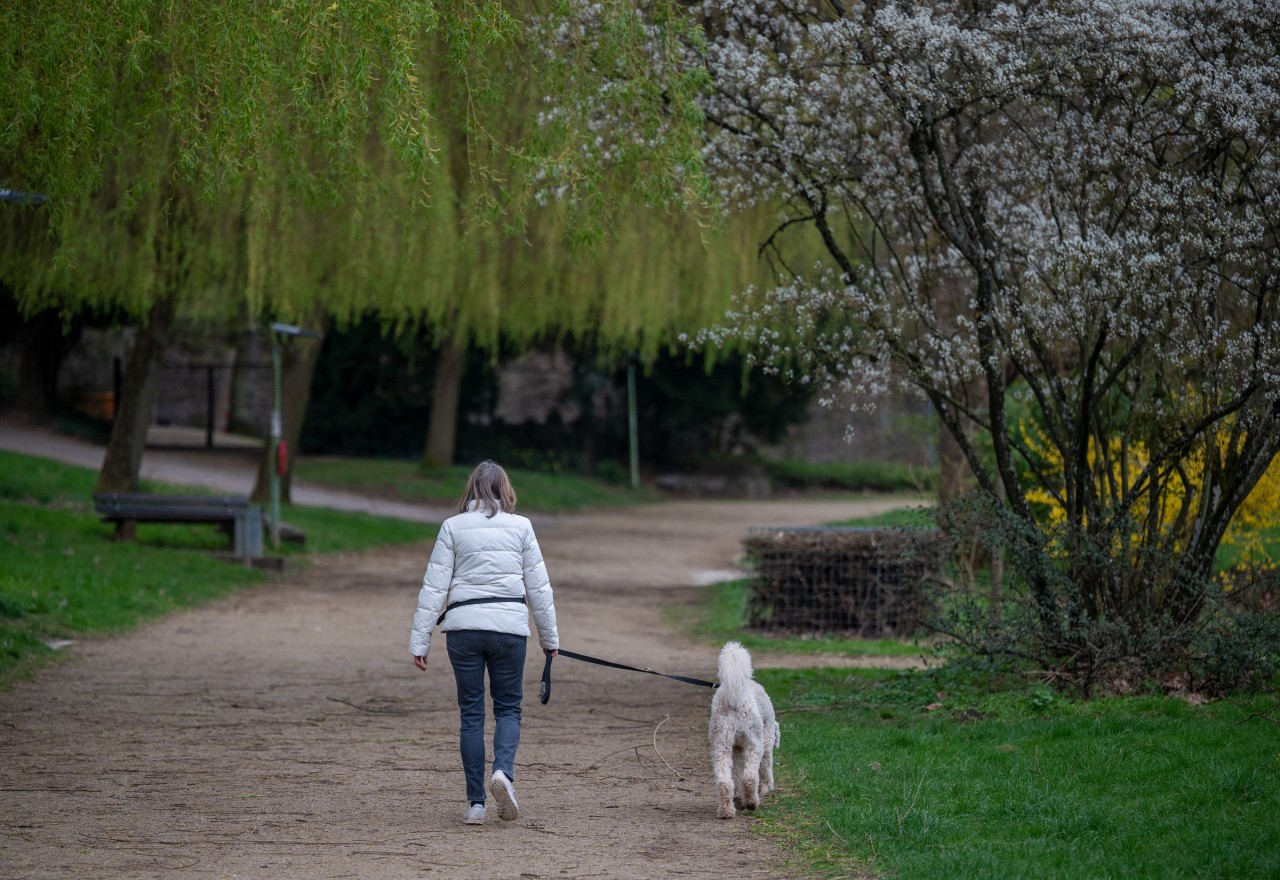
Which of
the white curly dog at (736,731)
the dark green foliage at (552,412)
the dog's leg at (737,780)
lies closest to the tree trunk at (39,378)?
the dark green foliage at (552,412)

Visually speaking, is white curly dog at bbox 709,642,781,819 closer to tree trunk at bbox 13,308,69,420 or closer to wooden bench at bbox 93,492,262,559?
wooden bench at bbox 93,492,262,559

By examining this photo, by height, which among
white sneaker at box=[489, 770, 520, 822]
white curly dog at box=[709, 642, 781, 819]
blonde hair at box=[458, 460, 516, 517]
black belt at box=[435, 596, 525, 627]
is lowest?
white sneaker at box=[489, 770, 520, 822]

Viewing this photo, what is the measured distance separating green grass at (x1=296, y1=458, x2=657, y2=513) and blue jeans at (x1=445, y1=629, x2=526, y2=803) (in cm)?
2227

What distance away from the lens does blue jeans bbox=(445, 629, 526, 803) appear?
6453 mm

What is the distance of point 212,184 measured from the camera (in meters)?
8.33

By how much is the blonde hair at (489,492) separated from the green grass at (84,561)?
542 centimetres

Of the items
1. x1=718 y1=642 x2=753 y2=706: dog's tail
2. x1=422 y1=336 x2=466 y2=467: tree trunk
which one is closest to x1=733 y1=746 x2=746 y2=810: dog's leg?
x1=718 y1=642 x2=753 y2=706: dog's tail

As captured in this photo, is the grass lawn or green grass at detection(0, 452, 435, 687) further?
green grass at detection(0, 452, 435, 687)

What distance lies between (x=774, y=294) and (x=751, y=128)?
1.36m

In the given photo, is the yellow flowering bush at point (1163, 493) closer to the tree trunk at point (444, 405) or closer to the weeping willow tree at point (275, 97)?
the weeping willow tree at point (275, 97)

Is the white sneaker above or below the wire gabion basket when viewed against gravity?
below

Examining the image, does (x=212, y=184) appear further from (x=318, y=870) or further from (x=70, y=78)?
(x=318, y=870)

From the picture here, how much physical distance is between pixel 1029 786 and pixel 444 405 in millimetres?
26121

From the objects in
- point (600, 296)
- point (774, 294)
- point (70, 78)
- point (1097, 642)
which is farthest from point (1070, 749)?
point (600, 296)
